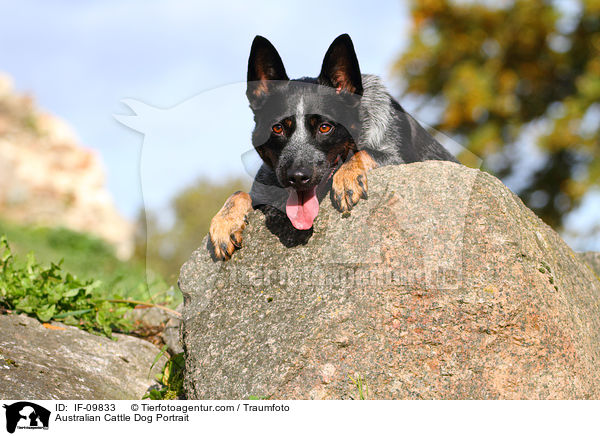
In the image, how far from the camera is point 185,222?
375cm

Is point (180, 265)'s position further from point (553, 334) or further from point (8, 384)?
point (553, 334)

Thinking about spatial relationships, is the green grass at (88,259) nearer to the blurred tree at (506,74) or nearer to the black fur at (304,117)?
the black fur at (304,117)

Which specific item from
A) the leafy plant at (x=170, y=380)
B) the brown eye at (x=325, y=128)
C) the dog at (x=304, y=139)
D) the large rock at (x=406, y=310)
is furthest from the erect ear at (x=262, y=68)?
the leafy plant at (x=170, y=380)

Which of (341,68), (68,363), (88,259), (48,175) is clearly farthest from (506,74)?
(48,175)

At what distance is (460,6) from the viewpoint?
1527 cm

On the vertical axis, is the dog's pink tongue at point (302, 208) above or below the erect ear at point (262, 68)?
below

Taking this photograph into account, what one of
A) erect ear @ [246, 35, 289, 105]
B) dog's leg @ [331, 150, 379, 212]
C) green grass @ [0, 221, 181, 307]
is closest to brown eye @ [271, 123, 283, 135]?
erect ear @ [246, 35, 289, 105]

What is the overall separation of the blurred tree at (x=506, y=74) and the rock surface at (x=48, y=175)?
14048 mm

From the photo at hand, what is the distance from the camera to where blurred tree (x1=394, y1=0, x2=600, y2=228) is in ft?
47.9

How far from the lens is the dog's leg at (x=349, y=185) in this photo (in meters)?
3.36

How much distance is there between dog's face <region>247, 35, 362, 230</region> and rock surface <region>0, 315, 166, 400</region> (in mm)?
1841

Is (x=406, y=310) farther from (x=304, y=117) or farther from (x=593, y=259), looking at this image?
(x=593, y=259)

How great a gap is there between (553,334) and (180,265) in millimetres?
2352
